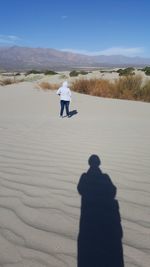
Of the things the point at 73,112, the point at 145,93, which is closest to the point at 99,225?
the point at 73,112

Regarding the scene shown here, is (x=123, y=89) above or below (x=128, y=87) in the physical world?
below

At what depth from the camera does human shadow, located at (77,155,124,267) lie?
9.91 ft

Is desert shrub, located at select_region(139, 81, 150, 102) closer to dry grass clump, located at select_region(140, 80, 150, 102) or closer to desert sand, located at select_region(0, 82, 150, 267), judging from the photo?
dry grass clump, located at select_region(140, 80, 150, 102)

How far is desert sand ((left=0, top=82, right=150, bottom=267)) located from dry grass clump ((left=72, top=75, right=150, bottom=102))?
5.91 meters

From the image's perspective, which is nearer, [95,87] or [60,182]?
[60,182]

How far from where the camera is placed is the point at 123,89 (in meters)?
17.0

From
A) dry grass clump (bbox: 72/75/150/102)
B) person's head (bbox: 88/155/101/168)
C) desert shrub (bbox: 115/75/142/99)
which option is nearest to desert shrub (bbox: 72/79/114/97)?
dry grass clump (bbox: 72/75/150/102)

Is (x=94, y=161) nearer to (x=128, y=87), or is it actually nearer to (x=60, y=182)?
(x=60, y=182)

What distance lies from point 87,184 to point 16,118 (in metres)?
6.49

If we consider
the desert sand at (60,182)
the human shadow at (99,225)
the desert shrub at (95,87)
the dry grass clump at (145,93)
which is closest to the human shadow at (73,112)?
the desert sand at (60,182)

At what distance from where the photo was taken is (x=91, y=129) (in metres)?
9.09

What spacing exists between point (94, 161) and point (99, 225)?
2.46 metres

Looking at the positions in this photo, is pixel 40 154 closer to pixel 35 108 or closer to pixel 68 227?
pixel 68 227

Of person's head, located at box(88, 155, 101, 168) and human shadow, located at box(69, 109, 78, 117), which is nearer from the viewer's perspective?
person's head, located at box(88, 155, 101, 168)
